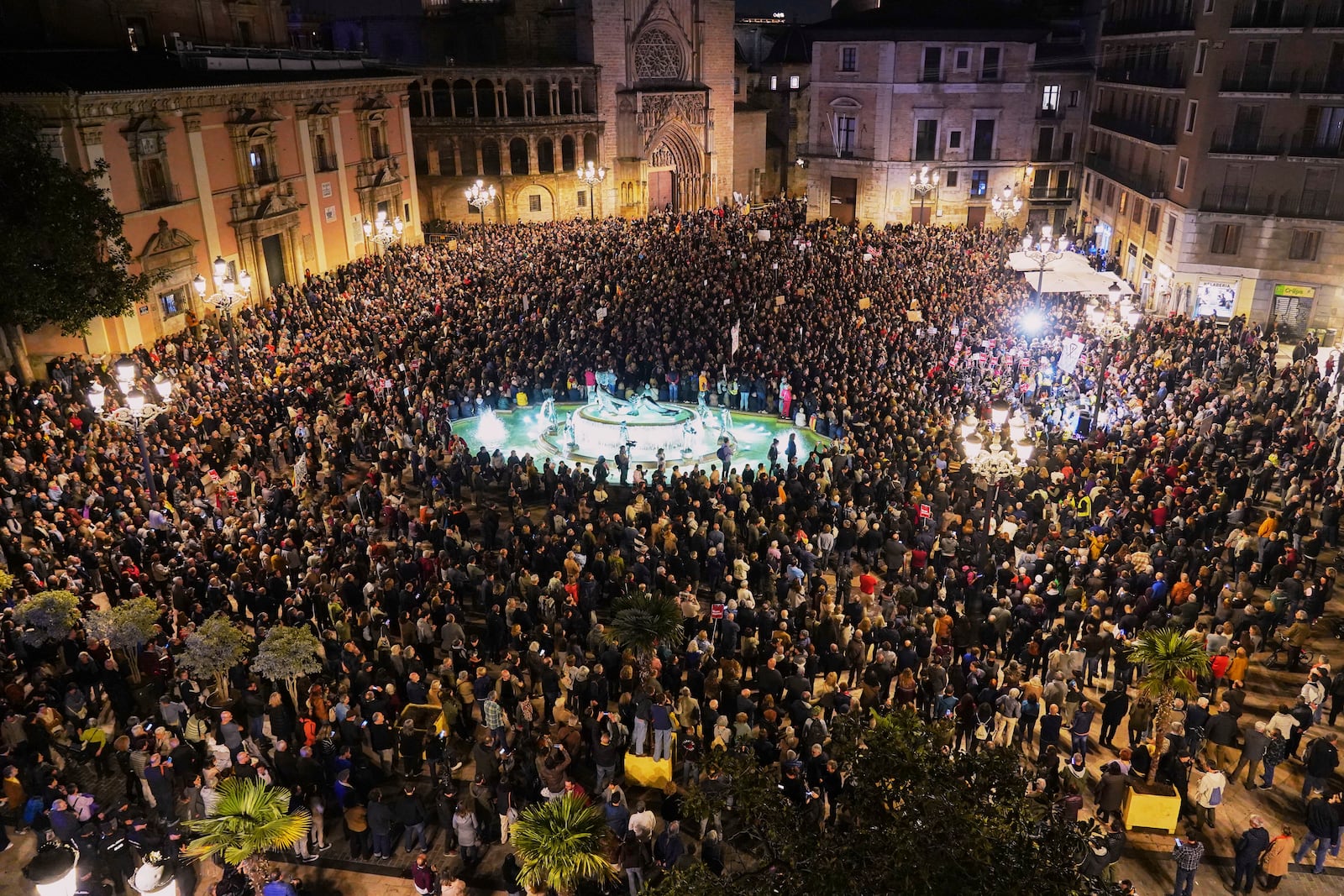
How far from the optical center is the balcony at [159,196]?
29.5 meters

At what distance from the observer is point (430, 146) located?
52094mm

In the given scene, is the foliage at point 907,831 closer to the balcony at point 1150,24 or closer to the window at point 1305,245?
the window at point 1305,245

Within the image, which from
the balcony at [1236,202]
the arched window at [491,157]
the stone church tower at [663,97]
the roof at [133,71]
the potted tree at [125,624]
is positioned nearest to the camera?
the potted tree at [125,624]

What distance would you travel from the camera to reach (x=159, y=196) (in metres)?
30.4

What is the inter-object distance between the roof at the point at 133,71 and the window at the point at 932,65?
92.1ft

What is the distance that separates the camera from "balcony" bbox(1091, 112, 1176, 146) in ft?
123

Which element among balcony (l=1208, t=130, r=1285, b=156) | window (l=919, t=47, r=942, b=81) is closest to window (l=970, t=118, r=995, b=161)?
window (l=919, t=47, r=942, b=81)

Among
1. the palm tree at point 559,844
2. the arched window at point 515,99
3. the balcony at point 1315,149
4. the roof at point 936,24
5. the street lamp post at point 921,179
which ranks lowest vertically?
the palm tree at point 559,844

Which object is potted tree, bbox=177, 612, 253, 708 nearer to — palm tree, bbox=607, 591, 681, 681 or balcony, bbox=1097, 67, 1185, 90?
palm tree, bbox=607, 591, 681, 681

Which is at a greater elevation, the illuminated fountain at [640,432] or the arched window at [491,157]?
the arched window at [491,157]

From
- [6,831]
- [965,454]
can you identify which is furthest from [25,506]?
[965,454]

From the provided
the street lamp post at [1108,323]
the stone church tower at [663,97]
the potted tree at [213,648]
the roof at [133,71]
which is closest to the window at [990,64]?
the stone church tower at [663,97]

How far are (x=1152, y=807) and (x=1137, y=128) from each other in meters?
36.7

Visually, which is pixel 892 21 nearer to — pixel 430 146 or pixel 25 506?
pixel 430 146
